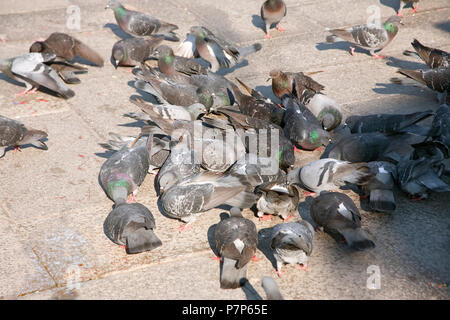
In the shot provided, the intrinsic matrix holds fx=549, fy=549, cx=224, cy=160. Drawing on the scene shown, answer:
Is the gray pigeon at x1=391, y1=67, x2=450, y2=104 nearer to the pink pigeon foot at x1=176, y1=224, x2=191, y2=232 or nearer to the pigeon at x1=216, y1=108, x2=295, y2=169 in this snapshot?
the pigeon at x1=216, y1=108, x2=295, y2=169

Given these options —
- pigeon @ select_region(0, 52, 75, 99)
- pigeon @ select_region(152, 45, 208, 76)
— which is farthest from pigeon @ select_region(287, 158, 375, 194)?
pigeon @ select_region(0, 52, 75, 99)

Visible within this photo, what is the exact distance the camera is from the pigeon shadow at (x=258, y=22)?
960 cm

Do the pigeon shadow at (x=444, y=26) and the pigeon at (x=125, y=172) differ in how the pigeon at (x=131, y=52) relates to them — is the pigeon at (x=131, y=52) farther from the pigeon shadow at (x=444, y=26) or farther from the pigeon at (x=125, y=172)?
the pigeon shadow at (x=444, y=26)

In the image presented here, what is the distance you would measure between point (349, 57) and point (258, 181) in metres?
4.13

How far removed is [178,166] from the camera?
545 centimetres

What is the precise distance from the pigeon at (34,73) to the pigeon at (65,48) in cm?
33

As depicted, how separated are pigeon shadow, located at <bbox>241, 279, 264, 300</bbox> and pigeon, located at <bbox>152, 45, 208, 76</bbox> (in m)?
4.03

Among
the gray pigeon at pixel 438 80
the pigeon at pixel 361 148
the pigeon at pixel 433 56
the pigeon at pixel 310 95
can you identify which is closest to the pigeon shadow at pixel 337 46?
the pigeon at pixel 433 56

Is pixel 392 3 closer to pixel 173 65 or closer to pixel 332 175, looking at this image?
pixel 173 65

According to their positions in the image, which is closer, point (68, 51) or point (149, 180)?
point (149, 180)

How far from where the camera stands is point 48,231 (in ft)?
16.3

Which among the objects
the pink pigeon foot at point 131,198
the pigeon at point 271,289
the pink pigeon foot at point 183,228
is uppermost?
the pigeon at point 271,289

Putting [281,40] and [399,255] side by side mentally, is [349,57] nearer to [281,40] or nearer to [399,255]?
[281,40]
